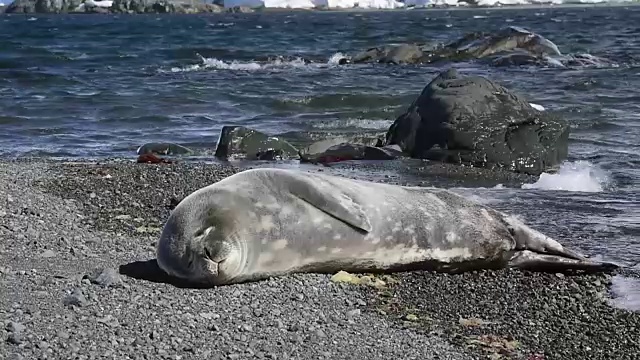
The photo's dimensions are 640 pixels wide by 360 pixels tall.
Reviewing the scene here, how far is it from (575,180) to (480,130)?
1501 millimetres

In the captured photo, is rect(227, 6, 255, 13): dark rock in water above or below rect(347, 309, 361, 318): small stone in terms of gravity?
below

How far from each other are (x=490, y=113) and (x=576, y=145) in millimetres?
1861

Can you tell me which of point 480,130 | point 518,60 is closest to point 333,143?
point 480,130

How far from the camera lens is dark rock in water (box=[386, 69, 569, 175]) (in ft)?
34.8

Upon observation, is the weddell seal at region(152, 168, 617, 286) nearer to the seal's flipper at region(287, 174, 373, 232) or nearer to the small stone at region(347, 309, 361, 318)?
the seal's flipper at region(287, 174, 373, 232)

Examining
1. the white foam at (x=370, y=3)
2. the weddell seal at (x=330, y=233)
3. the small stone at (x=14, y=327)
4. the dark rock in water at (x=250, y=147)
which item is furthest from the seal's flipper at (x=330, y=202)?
the white foam at (x=370, y=3)

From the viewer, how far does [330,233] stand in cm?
537

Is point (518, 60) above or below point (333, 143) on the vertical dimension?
below

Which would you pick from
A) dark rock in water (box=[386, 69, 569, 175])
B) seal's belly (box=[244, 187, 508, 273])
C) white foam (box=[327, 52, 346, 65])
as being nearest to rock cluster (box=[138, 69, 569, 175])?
dark rock in water (box=[386, 69, 569, 175])

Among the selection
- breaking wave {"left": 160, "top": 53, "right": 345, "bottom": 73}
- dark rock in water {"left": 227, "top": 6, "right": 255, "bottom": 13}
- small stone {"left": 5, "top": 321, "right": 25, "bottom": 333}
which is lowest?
dark rock in water {"left": 227, "top": 6, "right": 255, "bottom": 13}

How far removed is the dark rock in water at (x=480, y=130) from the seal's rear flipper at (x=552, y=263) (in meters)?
4.46

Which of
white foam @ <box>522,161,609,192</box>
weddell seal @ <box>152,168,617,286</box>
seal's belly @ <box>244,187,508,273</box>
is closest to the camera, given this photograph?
weddell seal @ <box>152,168,617,286</box>

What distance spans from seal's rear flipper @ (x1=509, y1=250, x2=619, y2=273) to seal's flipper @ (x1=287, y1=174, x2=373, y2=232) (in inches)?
42.9

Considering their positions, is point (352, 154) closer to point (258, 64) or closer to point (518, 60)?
point (518, 60)
